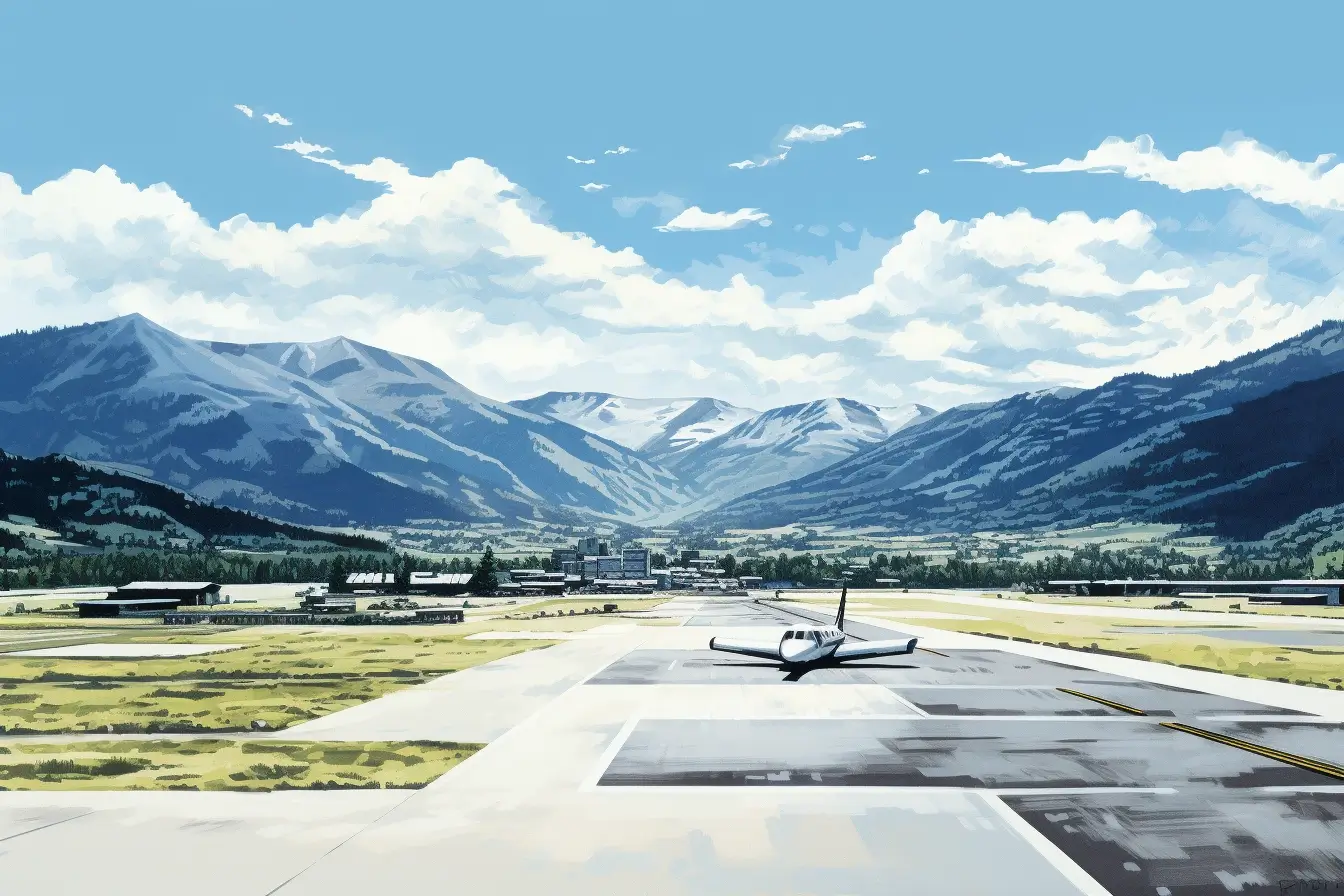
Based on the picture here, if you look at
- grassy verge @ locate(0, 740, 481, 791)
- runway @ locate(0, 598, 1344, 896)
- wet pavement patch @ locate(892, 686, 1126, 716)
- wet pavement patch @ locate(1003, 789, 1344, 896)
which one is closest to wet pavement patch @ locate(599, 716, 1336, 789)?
runway @ locate(0, 598, 1344, 896)

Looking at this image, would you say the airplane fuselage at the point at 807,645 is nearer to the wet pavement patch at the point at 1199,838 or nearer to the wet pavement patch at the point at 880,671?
the wet pavement patch at the point at 880,671

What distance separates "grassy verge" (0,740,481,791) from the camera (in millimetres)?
24797

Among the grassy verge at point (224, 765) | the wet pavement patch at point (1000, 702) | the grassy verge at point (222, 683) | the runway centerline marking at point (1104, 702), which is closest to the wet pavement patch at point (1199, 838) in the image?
the grassy verge at point (224, 765)

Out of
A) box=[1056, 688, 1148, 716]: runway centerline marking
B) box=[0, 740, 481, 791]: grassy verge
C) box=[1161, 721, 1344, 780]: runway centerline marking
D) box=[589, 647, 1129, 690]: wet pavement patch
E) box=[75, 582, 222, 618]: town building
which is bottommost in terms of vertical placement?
box=[75, 582, 222, 618]: town building

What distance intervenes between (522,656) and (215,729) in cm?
3338

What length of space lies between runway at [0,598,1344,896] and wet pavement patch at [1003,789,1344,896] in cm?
6

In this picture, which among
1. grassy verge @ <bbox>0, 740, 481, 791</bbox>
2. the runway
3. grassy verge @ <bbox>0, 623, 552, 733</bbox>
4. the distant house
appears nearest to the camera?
the runway

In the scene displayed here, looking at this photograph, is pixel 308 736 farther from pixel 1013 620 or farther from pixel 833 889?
pixel 1013 620

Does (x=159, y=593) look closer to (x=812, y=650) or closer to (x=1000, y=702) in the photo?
(x=812, y=650)

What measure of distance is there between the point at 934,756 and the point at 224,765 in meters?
17.4

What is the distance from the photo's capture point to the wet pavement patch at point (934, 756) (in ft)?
81.5

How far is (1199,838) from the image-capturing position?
1922 cm

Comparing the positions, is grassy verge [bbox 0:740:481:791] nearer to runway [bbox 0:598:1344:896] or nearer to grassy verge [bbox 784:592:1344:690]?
runway [bbox 0:598:1344:896]

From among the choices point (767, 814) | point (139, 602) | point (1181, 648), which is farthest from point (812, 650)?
point (139, 602)
